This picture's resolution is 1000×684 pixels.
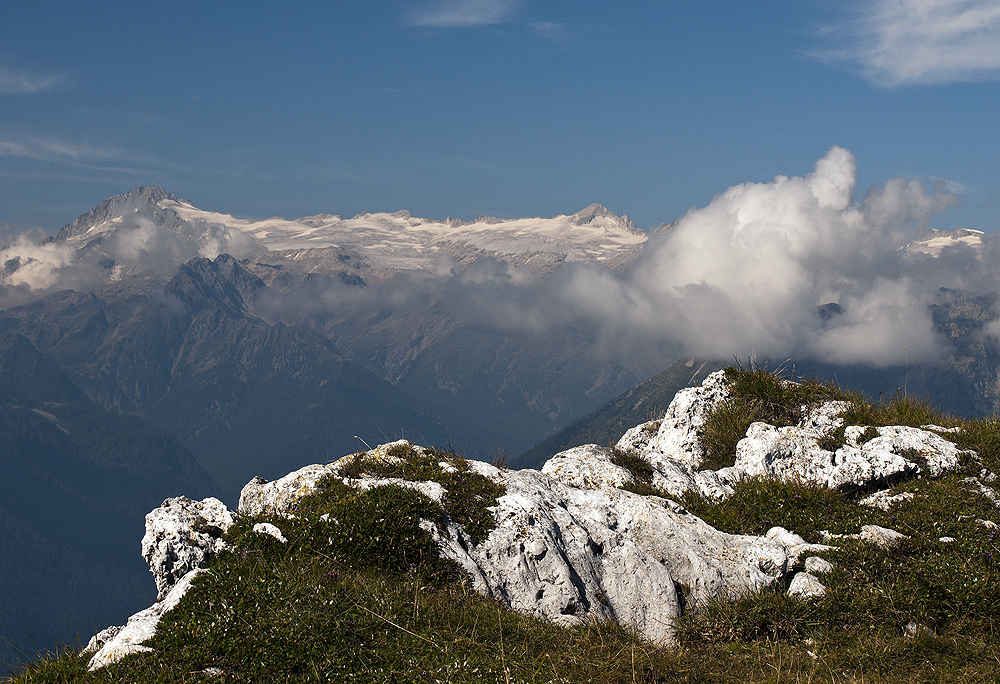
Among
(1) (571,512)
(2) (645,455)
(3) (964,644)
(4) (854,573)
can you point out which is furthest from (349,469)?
(3) (964,644)

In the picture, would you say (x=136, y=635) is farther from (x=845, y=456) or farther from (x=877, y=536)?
(x=845, y=456)

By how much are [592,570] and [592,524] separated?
127cm

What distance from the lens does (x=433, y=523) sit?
1187cm

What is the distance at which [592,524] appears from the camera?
526 inches

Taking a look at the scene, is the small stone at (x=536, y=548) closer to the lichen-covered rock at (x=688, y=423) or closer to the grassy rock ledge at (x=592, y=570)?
the grassy rock ledge at (x=592, y=570)

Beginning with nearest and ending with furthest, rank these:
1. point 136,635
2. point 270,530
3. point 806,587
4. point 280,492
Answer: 1. point 136,635
2. point 806,587
3. point 270,530
4. point 280,492

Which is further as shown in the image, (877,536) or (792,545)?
(792,545)

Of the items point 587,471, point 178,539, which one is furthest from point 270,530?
point 587,471

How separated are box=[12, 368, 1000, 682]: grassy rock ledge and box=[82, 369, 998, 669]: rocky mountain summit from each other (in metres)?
0.05

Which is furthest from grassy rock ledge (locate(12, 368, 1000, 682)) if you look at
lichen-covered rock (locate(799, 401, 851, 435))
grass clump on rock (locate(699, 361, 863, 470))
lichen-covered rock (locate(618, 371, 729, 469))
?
lichen-covered rock (locate(618, 371, 729, 469))

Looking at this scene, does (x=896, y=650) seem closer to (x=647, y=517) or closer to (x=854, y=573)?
(x=854, y=573)

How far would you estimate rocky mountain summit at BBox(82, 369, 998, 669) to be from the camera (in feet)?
37.6

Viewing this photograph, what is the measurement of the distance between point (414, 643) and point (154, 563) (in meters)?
7.54

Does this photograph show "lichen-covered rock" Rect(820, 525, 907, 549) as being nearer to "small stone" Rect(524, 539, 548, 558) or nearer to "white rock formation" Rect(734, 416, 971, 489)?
"white rock formation" Rect(734, 416, 971, 489)
